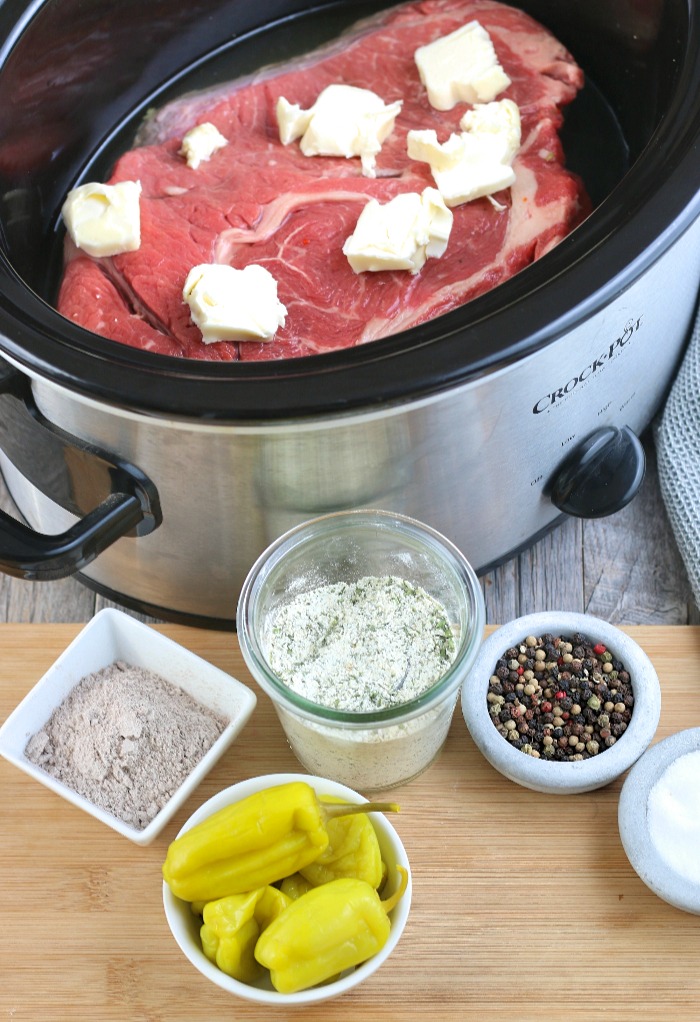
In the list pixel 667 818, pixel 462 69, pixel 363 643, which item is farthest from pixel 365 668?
pixel 462 69

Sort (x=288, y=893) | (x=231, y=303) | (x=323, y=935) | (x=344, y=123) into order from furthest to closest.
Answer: (x=344, y=123)
(x=231, y=303)
(x=288, y=893)
(x=323, y=935)

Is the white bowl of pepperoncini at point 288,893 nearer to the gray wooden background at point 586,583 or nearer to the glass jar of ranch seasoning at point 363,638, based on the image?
the glass jar of ranch seasoning at point 363,638

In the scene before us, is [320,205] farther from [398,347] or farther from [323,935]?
[323,935]

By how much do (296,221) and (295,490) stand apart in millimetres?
418

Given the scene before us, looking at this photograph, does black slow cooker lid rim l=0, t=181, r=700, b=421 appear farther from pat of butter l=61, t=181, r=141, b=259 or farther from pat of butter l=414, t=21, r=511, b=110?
pat of butter l=414, t=21, r=511, b=110

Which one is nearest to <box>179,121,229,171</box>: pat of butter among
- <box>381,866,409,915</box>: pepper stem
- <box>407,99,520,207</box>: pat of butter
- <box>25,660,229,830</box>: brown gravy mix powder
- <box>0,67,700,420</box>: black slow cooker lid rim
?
<box>407,99,520,207</box>: pat of butter

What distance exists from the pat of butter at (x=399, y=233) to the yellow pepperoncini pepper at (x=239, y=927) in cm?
75

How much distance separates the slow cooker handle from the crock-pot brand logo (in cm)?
46

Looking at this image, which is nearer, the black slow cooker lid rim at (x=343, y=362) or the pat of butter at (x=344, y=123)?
the black slow cooker lid rim at (x=343, y=362)

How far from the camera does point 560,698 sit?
1.41 meters

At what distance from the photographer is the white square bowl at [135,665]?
1.34 meters

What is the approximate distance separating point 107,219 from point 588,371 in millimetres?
638

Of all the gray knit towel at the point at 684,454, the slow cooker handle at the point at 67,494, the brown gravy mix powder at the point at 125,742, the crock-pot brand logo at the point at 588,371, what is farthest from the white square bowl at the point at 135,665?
the gray knit towel at the point at 684,454

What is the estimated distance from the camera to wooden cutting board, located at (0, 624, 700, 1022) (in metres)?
1.28
